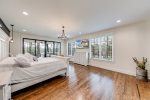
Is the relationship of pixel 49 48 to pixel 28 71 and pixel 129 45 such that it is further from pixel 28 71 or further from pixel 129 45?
pixel 129 45

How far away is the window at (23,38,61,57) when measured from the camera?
22.6 feet

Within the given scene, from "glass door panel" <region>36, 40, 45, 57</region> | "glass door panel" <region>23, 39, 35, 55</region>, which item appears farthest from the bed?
"glass door panel" <region>36, 40, 45, 57</region>

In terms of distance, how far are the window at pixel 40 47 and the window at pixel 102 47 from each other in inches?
157

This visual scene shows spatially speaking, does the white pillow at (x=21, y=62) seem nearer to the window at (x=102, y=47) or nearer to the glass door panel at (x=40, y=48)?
the window at (x=102, y=47)

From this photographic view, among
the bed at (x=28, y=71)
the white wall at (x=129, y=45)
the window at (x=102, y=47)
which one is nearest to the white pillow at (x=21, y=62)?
the bed at (x=28, y=71)

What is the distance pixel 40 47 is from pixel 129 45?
6746mm

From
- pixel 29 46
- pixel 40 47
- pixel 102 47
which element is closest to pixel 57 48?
pixel 40 47

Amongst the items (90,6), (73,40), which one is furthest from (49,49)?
(90,6)

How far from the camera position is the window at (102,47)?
5.41 meters

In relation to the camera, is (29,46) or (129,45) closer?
(129,45)

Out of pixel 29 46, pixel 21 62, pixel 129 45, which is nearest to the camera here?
pixel 21 62

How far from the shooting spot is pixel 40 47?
772 centimetres

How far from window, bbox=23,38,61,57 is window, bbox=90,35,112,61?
157 inches

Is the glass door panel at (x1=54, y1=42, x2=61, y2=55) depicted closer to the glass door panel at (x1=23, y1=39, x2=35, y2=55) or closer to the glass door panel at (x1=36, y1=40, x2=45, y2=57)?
the glass door panel at (x1=36, y1=40, x2=45, y2=57)
